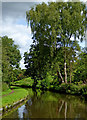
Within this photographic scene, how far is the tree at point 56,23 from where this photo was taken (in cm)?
2772

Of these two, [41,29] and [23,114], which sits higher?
[41,29]

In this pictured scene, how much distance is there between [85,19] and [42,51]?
10215 millimetres

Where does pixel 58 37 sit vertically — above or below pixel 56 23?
below

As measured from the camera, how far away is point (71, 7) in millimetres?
29391

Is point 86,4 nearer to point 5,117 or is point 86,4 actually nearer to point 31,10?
point 31,10

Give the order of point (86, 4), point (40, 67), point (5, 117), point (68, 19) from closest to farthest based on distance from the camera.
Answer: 1. point (5, 117)
2. point (68, 19)
3. point (86, 4)
4. point (40, 67)

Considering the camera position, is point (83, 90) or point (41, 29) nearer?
point (83, 90)

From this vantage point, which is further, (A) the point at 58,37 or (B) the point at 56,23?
(A) the point at 58,37

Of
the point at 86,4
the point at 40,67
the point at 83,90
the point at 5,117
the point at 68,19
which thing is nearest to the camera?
the point at 5,117

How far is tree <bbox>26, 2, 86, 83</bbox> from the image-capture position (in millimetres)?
27719

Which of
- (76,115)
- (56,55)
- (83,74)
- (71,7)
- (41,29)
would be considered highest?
(71,7)

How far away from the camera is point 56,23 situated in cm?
→ 2752

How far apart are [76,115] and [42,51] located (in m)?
17.8

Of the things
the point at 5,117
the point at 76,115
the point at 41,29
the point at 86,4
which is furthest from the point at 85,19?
the point at 5,117
